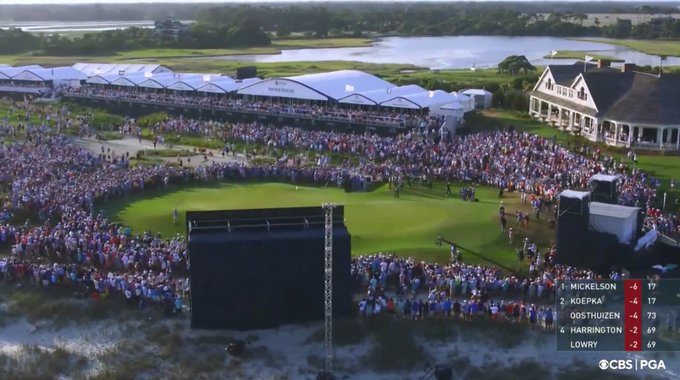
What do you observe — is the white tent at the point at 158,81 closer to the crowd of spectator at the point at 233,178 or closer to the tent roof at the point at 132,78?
the tent roof at the point at 132,78

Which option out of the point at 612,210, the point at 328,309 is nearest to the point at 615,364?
the point at 328,309

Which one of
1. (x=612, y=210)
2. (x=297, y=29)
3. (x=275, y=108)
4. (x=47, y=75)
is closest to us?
(x=612, y=210)

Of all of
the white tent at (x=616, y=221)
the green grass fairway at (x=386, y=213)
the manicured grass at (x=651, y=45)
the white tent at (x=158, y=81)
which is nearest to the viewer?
the white tent at (x=616, y=221)

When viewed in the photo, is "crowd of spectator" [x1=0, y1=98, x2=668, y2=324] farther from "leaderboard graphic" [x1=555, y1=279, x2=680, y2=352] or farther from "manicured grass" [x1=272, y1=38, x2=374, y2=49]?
"manicured grass" [x1=272, y1=38, x2=374, y2=49]

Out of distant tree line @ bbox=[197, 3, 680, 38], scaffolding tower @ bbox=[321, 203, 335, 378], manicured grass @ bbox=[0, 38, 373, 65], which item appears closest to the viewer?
scaffolding tower @ bbox=[321, 203, 335, 378]

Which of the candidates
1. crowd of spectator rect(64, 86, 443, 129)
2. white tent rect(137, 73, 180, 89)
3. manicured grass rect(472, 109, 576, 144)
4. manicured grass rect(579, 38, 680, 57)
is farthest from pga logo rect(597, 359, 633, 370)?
manicured grass rect(579, 38, 680, 57)

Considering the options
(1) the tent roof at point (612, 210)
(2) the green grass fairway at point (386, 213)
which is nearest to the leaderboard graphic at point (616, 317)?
(1) the tent roof at point (612, 210)

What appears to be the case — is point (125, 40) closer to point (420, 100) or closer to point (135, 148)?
point (135, 148)
